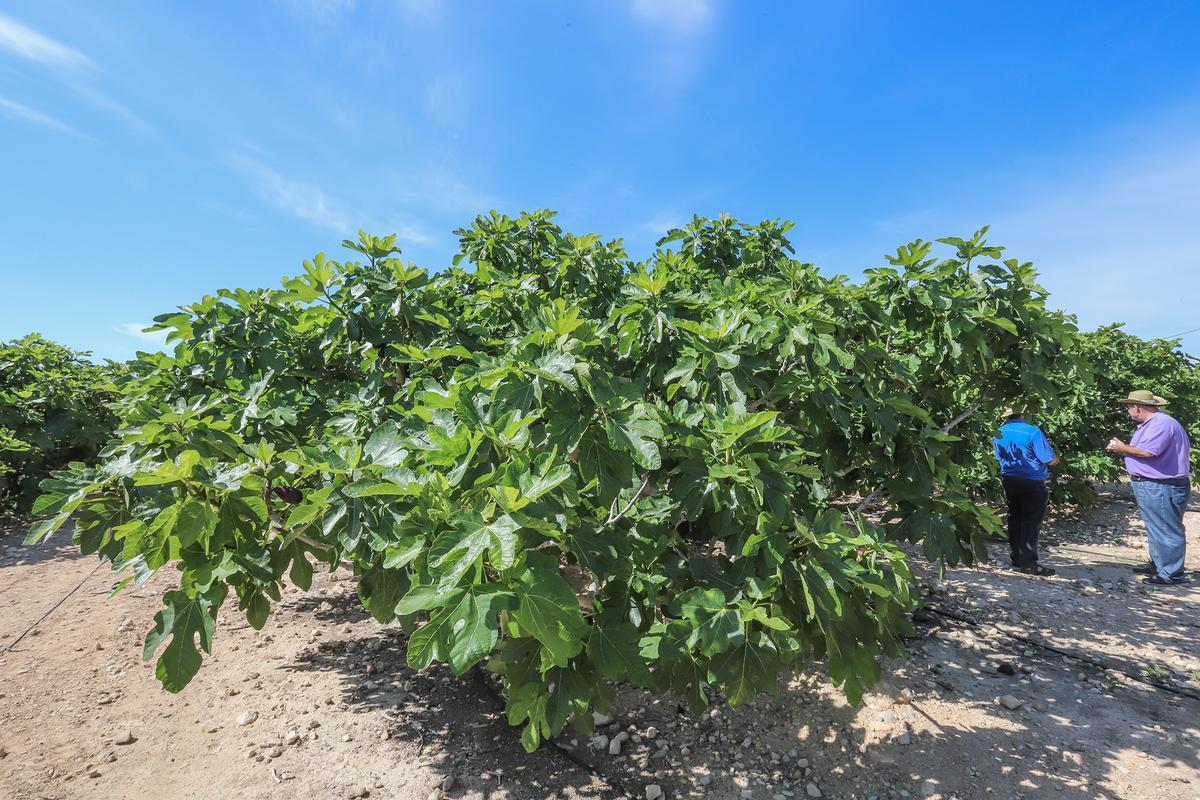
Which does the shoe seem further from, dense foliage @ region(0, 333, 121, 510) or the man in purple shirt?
dense foliage @ region(0, 333, 121, 510)

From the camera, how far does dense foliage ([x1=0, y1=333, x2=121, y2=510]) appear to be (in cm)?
737

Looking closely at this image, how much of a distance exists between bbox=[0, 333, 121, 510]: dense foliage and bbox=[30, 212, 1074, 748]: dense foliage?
6.23 metres

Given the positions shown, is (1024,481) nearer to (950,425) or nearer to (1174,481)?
(1174,481)

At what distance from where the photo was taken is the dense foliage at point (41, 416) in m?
7.37

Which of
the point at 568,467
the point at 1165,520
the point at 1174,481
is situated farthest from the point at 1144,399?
the point at 568,467

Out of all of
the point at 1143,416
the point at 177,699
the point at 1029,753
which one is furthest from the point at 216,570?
the point at 1143,416

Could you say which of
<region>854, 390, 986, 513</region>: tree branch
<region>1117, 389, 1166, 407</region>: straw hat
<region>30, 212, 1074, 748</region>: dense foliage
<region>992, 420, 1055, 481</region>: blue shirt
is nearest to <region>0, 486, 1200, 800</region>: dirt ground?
<region>30, 212, 1074, 748</region>: dense foliage

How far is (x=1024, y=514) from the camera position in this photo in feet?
18.4

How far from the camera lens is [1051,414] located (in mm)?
7238

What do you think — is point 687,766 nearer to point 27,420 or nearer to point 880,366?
point 880,366

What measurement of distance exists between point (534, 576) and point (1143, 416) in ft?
21.1

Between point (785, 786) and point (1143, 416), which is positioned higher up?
point (1143, 416)

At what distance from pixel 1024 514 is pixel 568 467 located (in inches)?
232

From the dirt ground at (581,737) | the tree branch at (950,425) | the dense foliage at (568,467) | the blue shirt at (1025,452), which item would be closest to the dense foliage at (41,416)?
the dirt ground at (581,737)
